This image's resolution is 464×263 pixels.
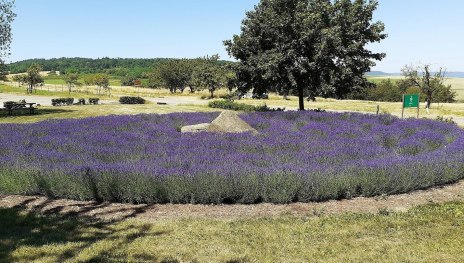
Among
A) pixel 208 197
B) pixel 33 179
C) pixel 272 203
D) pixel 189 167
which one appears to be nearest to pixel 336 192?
pixel 272 203

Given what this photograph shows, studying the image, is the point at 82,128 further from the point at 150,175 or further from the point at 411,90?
the point at 411,90

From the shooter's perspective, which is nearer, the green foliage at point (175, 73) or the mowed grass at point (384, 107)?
the mowed grass at point (384, 107)

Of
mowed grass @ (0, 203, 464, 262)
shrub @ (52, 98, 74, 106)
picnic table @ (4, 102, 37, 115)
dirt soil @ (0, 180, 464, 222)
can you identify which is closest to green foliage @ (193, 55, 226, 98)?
shrub @ (52, 98, 74, 106)

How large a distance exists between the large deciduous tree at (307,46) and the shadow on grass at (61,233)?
54.0 ft

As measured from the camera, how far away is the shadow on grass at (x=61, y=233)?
18.4 ft

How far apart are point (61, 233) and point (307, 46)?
19.7 meters

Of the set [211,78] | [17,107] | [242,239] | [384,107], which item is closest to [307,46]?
[242,239]

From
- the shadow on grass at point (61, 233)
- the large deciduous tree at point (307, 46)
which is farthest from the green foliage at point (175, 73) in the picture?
the shadow on grass at point (61, 233)

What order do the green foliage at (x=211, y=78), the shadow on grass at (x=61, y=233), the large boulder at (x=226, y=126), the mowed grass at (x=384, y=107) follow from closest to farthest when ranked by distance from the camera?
1. the shadow on grass at (x=61, y=233)
2. the large boulder at (x=226, y=126)
3. the mowed grass at (x=384, y=107)
4. the green foliage at (x=211, y=78)

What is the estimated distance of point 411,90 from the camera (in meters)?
71.4

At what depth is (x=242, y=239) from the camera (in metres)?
6.27

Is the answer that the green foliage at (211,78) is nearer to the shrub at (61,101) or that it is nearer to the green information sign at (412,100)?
the shrub at (61,101)

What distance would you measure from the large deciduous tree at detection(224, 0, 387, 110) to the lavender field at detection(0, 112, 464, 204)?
8.64m

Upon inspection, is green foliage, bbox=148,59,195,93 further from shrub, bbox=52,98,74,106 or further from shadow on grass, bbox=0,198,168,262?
shadow on grass, bbox=0,198,168,262
